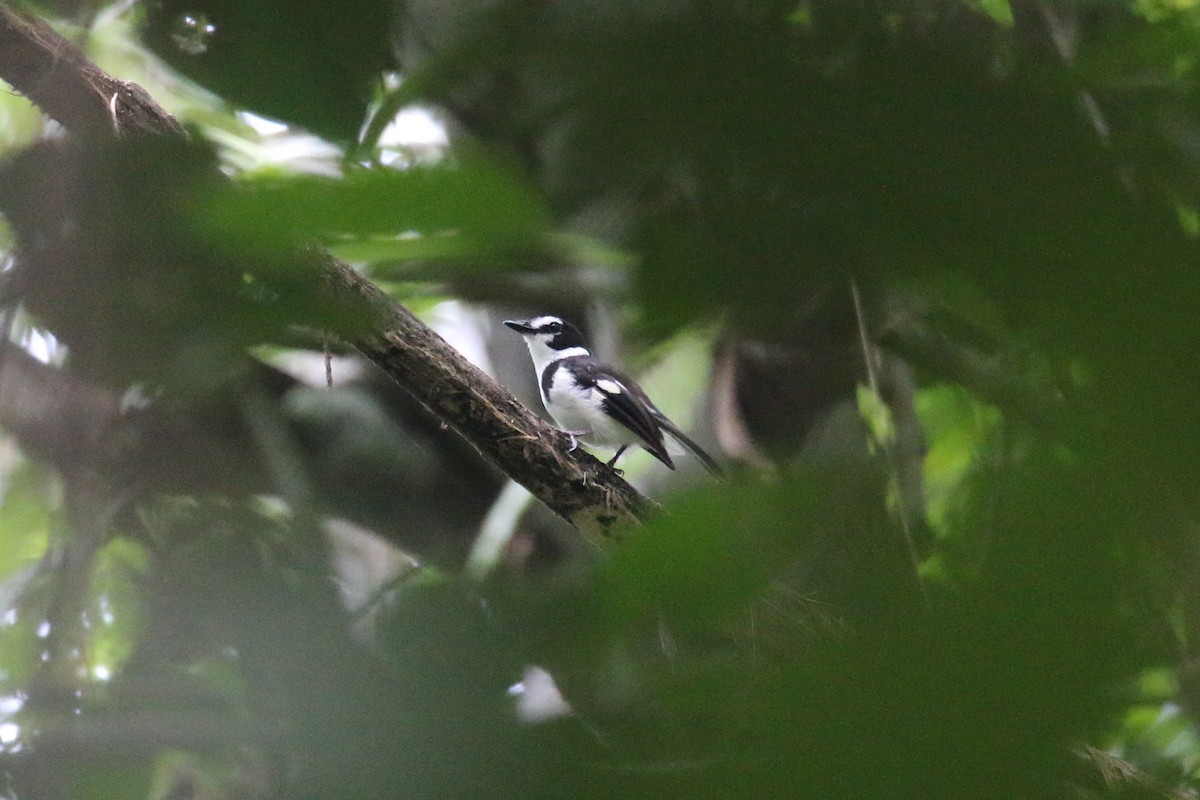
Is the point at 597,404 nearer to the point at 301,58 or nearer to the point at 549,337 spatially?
the point at 549,337

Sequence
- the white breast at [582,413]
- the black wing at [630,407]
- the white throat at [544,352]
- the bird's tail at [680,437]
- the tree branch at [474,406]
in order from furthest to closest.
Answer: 1. the white throat at [544,352]
2. the white breast at [582,413]
3. the black wing at [630,407]
4. the bird's tail at [680,437]
5. the tree branch at [474,406]

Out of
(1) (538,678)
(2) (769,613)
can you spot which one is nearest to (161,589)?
(1) (538,678)

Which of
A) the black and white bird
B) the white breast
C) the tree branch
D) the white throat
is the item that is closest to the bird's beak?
the black and white bird

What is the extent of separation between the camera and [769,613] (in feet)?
1.34

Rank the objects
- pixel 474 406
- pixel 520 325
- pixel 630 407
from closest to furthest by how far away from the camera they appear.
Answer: pixel 474 406, pixel 630 407, pixel 520 325

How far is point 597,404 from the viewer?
388cm

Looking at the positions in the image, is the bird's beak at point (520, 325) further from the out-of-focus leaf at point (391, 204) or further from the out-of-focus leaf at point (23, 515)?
the out-of-focus leaf at point (391, 204)

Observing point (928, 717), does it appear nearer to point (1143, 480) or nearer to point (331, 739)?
point (1143, 480)

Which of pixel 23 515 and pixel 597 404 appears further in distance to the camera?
pixel 597 404

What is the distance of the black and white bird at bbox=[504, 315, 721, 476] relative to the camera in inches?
143

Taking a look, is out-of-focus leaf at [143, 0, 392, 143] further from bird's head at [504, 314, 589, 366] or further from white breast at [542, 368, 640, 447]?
bird's head at [504, 314, 589, 366]

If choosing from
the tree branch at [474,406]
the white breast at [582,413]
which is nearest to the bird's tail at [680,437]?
the white breast at [582,413]

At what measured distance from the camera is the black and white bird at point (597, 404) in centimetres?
364

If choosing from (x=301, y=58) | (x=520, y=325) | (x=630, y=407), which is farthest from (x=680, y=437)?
(x=301, y=58)
